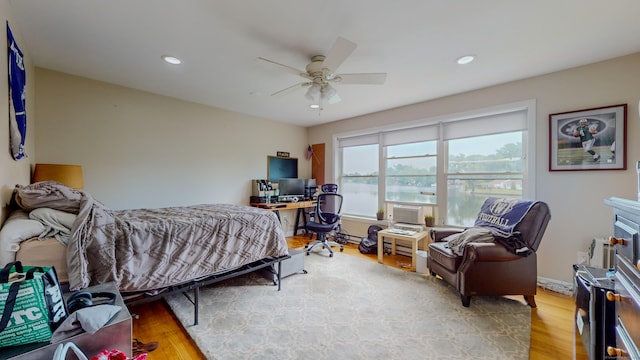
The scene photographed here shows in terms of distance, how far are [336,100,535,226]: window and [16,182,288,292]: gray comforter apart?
8.59ft

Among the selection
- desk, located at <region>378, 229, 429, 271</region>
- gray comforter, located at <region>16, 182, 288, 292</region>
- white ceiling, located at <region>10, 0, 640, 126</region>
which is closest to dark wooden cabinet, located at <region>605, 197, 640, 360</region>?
white ceiling, located at <region>10, 0, 640, 126</region>

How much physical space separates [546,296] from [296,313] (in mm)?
2584

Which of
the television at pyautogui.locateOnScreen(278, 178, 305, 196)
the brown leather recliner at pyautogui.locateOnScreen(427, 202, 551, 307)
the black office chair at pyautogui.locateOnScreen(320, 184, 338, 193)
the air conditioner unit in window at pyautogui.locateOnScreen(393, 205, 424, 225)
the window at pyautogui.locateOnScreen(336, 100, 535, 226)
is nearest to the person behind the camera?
the brown leather recliner at pyautogui.locateOnScreen(427, 202, 551, 307)

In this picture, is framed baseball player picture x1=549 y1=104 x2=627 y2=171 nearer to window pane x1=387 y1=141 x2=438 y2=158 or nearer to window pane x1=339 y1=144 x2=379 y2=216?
window pane x1=387 y1=141 x2=438 y2=158

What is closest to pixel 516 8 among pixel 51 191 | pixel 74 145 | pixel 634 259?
pixel 634 259

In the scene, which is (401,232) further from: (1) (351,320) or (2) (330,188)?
(1) (351,320)

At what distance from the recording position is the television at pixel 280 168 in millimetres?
4992

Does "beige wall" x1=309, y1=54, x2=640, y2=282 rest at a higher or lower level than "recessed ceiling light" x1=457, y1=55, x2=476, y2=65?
lower

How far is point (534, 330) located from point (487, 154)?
6.99 feet

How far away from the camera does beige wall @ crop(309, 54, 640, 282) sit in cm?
242

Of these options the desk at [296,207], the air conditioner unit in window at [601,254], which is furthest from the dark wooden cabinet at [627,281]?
the desk at [296,207]

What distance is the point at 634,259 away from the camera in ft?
3.30

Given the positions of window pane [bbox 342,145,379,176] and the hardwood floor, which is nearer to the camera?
the hardwood floor

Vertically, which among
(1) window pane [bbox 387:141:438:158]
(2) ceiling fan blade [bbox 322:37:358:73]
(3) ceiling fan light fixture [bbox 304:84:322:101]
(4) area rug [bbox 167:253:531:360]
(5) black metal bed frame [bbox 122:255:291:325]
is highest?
(2) ceiling fan blade [bbox 322:37:358:73]
